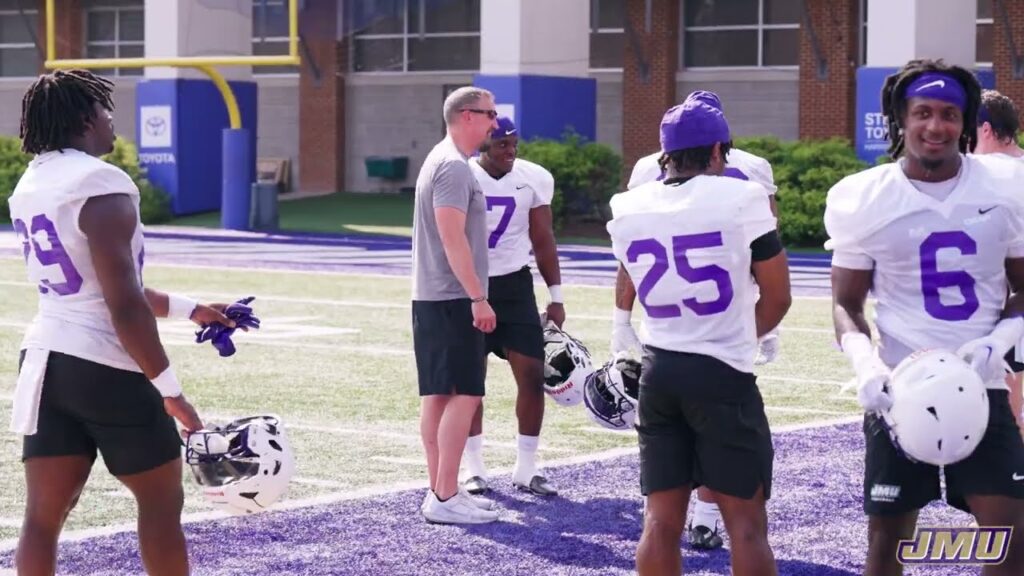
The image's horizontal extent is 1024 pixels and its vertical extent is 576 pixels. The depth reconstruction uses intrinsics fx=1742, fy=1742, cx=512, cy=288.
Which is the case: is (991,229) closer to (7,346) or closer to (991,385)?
(991,385)

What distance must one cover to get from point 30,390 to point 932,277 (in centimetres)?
269

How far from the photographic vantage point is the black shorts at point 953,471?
496 cm

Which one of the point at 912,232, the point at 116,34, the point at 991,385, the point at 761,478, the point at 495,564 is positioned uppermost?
the point at 116,34

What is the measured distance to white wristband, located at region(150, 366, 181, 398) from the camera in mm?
5129

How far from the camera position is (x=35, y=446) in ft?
17.3

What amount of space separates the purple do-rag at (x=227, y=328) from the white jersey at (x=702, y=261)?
1337mm

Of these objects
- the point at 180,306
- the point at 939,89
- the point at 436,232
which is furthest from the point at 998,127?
the point at 180,306

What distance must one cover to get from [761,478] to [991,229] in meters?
1.04

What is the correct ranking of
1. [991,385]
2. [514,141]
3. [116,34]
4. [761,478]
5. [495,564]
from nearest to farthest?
[991,385] < [761,478] < [495,564] < [514,141] < [116,34]

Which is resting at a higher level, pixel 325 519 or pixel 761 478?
pixel 761 478

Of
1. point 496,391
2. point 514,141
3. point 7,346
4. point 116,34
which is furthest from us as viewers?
point 116,34

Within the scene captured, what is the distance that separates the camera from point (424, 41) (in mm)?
37688

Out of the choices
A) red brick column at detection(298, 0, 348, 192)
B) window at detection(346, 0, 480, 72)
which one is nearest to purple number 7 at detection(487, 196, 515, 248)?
window at detection(346, 0, 480, 72)

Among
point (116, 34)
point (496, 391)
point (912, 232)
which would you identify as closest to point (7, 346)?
point (496, 391)
